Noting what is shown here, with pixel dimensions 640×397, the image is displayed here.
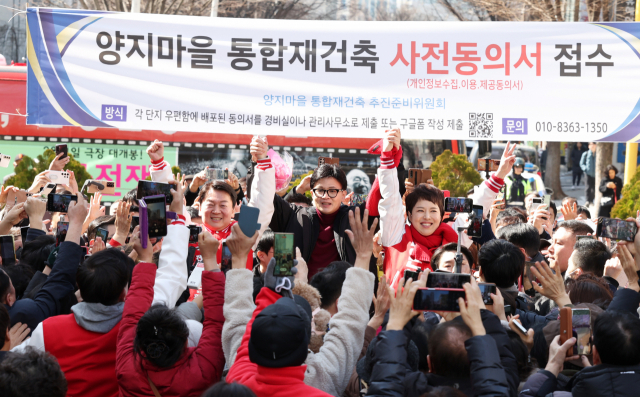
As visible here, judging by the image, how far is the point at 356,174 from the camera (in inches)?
537

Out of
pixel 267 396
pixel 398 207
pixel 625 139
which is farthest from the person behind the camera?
pixel 625 139

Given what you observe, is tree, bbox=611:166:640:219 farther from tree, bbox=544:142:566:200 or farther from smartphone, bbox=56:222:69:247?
tree, bbox=544:142:566:200

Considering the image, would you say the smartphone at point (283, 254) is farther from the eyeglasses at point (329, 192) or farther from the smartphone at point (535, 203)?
the smartphone at point (535, 203)

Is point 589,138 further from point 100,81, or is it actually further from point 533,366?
A: point 100,81

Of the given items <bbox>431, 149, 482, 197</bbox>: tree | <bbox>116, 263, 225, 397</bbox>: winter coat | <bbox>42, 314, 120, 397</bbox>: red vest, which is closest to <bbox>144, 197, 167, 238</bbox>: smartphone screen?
<bbox>116, 263, 225, 397</bbox>: winter coat

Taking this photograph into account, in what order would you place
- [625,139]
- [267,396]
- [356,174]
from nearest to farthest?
[267,396] < [625,139] < [356,174]

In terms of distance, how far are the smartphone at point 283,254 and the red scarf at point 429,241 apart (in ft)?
6.32

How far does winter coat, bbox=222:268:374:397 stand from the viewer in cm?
259

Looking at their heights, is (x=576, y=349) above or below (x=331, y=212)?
below

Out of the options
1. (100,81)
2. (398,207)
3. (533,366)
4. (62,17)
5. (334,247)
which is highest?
(62,17)

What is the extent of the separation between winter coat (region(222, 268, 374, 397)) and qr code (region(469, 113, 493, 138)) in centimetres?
332

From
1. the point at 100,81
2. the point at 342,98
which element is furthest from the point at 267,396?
the point at 100,81

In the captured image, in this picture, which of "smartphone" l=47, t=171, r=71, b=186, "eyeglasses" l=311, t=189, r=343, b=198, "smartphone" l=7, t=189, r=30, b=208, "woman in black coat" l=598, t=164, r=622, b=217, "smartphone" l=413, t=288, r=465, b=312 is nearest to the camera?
"smartphone" l=413, t=288, r=465, b=312

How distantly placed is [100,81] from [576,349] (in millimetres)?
4675
